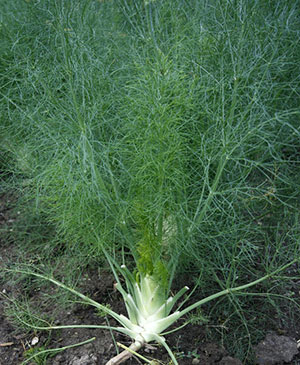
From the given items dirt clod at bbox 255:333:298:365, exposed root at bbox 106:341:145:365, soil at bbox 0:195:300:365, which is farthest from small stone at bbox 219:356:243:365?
exposed root at bbox 106:341:145:365

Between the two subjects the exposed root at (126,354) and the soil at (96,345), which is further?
the soil at (96,345)

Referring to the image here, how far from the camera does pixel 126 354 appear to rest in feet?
5.01

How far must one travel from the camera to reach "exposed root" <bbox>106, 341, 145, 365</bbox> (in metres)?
1.49

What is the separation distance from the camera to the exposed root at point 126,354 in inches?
58.7

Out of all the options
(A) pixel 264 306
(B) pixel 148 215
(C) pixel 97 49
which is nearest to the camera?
(B) pixel 148 215

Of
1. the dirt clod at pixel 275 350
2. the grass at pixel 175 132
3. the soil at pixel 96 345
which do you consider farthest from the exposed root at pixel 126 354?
the dirt clod at pixel 275 350

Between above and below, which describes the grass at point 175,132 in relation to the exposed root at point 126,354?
above

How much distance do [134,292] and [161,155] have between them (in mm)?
577

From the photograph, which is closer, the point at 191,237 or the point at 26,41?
the point at 191,237

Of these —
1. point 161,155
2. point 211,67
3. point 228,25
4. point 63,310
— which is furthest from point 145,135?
point 63,310

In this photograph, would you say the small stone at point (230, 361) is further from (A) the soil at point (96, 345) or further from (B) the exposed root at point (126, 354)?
(B) the exposed root at point (126, 354)

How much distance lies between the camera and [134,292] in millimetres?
1695

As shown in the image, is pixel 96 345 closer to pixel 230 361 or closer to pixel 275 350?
pixel 230 361

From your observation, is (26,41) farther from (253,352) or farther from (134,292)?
(253,352)
